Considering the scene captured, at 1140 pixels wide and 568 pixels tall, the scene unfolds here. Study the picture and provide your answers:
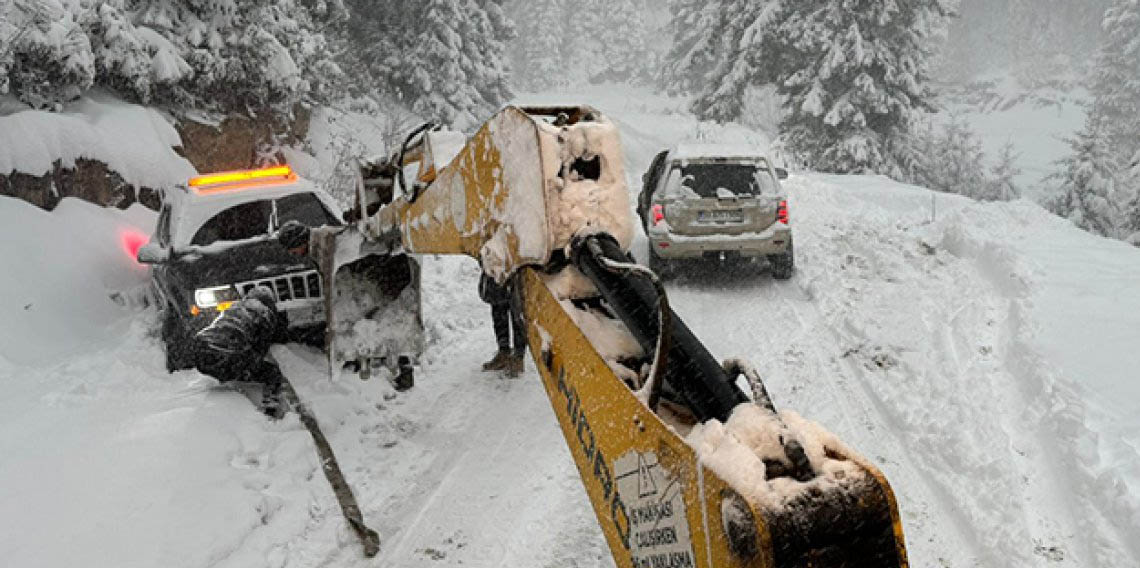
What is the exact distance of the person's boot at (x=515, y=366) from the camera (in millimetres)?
6870

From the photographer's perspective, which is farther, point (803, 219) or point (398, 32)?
point (398, 32)

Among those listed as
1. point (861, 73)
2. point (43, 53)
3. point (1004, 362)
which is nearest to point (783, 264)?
point (1004, 362)

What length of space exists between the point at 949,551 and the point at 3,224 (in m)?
10.5

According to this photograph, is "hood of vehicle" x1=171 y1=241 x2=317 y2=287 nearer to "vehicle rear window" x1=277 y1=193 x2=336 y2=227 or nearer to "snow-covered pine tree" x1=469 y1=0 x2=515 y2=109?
"vehicle rear window" x1=277 y1=193 x2=336 y2=227

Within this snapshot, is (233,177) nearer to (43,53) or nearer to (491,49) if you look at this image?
(43,53)

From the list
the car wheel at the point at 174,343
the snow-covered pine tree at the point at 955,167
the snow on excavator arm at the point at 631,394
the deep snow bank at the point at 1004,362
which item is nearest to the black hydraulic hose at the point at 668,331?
the snow on excavator arm at the point at 631,394

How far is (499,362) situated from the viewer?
6992mm

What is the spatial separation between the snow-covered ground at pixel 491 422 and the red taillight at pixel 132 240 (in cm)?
9

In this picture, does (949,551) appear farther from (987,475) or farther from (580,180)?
(580,180)

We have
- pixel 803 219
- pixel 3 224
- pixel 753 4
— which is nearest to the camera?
pixel 3 224

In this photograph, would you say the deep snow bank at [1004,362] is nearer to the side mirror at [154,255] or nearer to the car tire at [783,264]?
the car tire at [783,264]

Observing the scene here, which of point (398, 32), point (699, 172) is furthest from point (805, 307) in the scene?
point (398, 32)

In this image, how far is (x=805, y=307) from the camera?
9.05 m

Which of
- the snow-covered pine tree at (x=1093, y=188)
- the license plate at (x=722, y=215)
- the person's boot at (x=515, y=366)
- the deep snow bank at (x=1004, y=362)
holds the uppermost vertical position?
the license plate at (x=722, y=215)
